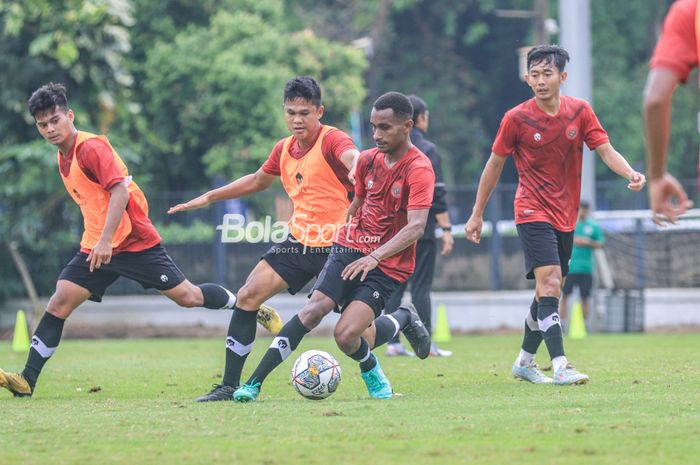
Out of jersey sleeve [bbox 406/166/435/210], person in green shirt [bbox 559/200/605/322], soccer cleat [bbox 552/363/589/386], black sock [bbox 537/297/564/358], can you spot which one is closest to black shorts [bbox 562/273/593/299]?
person in green shirt [bbox 559/200/605/322]

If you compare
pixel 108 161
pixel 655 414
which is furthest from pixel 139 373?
pixel 655 414

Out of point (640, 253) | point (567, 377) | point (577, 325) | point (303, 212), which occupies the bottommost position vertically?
point (577, 325)

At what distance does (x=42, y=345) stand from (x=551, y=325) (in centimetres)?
387

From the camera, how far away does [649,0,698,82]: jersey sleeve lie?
5590mm

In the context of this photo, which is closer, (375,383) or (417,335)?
(375,383)

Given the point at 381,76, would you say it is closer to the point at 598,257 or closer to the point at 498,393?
the point at 598,257

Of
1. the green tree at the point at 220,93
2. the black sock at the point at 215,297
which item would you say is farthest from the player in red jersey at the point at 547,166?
the green tree at the point at 220,93

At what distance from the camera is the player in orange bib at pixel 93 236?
9516 mm

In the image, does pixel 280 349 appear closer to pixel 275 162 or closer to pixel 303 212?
pixel 303 212

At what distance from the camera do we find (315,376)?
28.8 ft

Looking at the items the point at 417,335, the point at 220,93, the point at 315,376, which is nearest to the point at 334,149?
the point at 417,335

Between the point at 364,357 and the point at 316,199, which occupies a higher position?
the point at 316,199

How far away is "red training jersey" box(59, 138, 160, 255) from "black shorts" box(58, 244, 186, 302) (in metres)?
0.06

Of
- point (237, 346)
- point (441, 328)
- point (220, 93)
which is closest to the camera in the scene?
point (237, 346)
